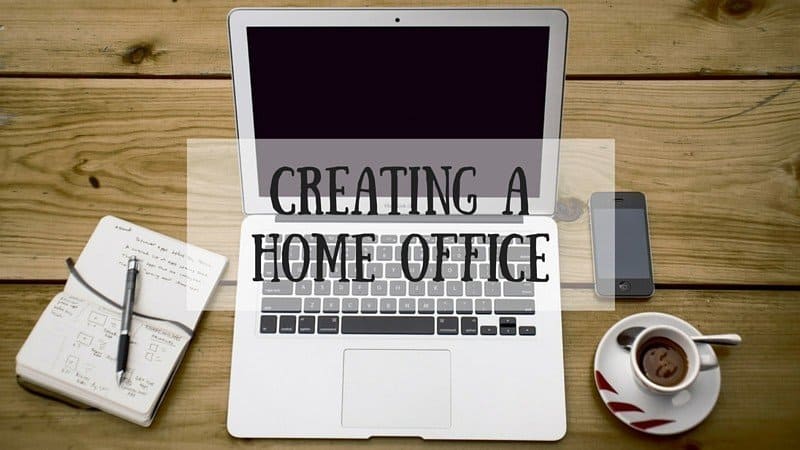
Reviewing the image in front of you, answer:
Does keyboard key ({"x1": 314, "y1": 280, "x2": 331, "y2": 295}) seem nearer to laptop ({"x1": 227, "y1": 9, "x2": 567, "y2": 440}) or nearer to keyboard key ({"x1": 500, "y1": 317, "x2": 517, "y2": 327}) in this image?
laptop ({"x1": 227, "y1": 9, "x2": 567, "y2": 440})

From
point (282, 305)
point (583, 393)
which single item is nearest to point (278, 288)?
point (282, 305)

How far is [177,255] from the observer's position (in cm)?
84

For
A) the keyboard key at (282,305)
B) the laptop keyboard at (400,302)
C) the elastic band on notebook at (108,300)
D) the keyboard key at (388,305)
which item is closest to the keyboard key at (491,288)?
the laptop keyboard at (400,302)

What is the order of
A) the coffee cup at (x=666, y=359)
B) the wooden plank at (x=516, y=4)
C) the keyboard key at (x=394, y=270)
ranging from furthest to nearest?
the wooden plank at (x=516, y=4) < the keyboard key at (x=394, y=270) < the coffee cup at (x=666, y=359)

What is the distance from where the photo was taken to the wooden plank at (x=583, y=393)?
777 mm

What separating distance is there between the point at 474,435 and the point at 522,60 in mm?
405

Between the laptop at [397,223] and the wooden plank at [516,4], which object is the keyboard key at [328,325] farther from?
the wooden plank at [516,4]

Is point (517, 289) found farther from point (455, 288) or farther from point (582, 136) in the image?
point (582, 136)

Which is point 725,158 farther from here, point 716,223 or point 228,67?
point 228,67

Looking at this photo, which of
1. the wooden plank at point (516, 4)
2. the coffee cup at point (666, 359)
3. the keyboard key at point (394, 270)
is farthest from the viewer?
the wooden plank at point (516, 4)

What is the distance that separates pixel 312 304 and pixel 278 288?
44 millimetres

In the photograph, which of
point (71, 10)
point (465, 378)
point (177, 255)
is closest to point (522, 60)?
point (465, 378)

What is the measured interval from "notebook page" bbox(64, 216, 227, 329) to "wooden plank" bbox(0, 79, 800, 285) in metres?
0.02

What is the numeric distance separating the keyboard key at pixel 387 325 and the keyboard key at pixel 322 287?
36 mm
